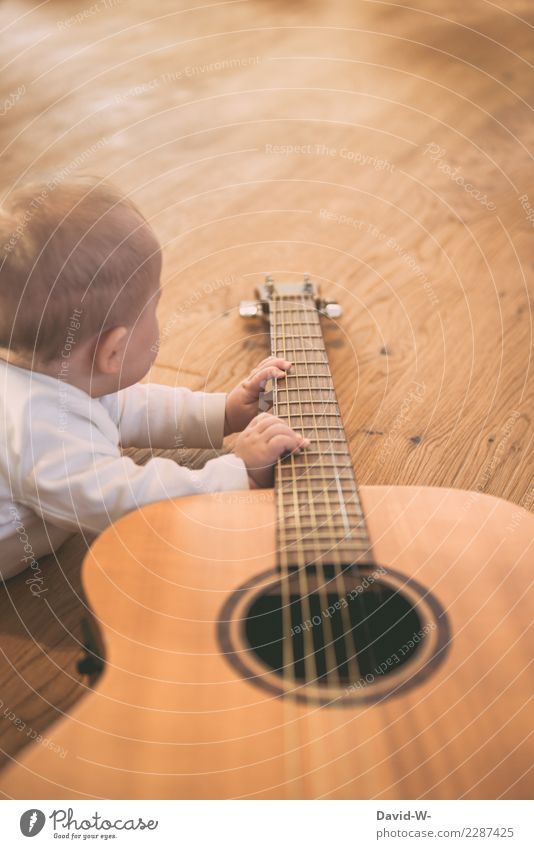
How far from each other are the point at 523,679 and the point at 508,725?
4 cm

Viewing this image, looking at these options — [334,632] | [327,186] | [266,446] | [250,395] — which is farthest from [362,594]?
[327,186]

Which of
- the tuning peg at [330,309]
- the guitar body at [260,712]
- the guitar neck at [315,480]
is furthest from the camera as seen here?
the tuning peg at [330,309]

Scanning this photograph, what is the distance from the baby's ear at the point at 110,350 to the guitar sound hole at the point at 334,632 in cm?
24

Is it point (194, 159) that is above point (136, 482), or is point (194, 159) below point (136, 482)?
above

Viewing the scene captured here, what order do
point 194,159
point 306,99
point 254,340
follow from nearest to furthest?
point 254,340
point 194,159
point 306,99

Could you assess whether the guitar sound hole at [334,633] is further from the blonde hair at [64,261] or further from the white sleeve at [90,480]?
the blonde hair at [64,261]

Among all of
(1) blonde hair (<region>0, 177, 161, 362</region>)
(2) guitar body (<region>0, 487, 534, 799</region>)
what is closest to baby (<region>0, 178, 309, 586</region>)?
(1) blonde hair (<region>0, 177, 161, 362</region>)

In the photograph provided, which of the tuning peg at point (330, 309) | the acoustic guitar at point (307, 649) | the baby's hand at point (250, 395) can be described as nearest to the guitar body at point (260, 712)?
the acoustic guitar at point (307, 649)

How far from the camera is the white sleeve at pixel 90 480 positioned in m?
0.57

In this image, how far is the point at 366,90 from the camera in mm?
1279

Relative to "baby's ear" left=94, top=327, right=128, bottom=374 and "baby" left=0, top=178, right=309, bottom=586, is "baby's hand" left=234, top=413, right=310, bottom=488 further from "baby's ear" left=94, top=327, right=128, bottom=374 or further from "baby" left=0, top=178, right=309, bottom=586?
"baby's ear" left=94, top=327, right=128, bottom=374
